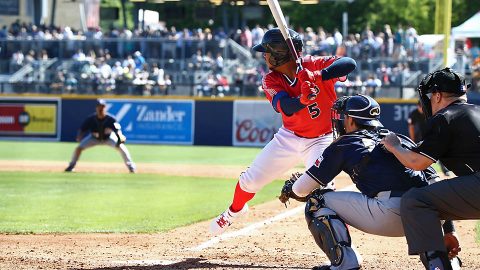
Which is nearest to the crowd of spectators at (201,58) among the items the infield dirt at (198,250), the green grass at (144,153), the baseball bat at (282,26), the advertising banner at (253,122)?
the advertising banner at (253,122)

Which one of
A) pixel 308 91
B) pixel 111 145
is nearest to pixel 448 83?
pixel 308 91

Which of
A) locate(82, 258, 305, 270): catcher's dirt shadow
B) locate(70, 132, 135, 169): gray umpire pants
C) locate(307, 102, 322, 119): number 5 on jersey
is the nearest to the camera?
locate(82, 258, 305, 270): catcher's dirt shadow

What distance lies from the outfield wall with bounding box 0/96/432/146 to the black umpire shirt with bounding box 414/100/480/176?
66.3ft

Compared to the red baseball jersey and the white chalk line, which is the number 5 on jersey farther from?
the white chalk line

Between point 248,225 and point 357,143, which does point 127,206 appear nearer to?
point 248,225

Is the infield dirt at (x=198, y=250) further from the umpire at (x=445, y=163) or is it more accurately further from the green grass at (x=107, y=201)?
the umpire at (x=445, y=163)

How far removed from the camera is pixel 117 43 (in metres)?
33.4

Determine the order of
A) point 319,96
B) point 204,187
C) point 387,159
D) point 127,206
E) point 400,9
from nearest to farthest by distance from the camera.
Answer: point 387,159 < point 319,96 < point 127,206 < point 204,187 < point 400,9

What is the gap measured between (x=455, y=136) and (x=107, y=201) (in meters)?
7.95

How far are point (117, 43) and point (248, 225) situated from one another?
2400 centimetres

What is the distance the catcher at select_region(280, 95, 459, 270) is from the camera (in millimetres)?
6082

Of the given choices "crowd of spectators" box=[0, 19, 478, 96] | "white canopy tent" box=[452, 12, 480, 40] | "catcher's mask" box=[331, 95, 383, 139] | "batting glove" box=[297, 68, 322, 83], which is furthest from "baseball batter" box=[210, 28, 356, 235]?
"crowd of spectators" box=[0, 19, 478, 96]

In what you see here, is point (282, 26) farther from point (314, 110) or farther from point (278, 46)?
point (314, 110)

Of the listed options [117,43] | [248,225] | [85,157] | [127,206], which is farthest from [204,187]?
[117,43]
